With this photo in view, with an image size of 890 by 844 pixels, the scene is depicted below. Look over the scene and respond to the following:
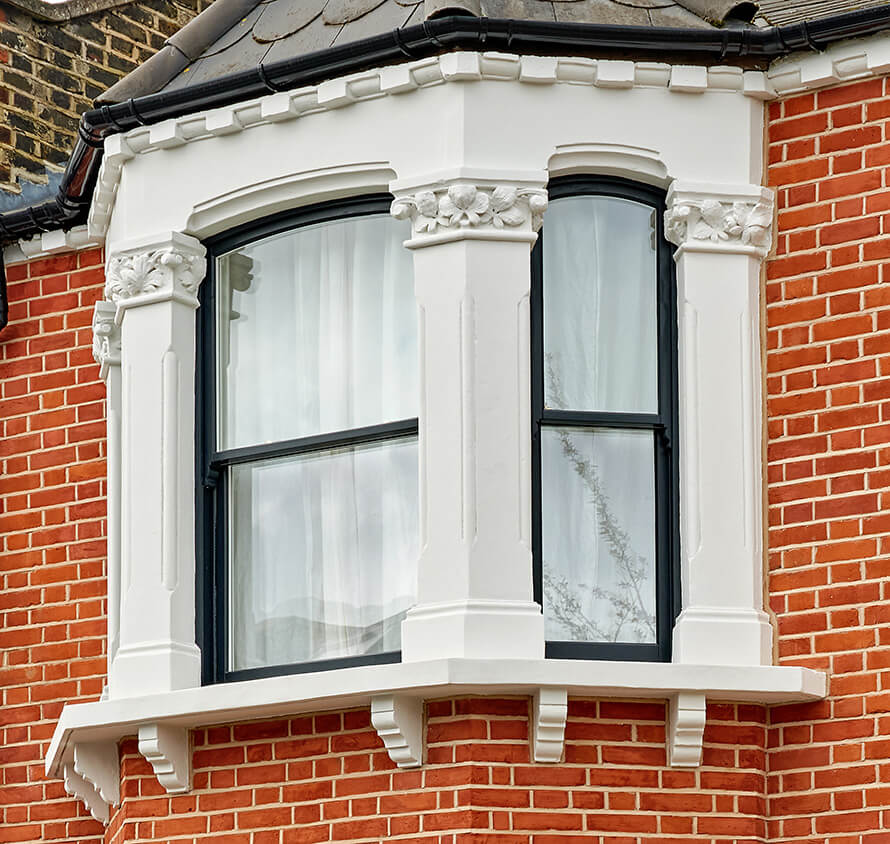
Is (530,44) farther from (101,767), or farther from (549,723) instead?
(101,767)

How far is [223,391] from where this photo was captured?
1043cm

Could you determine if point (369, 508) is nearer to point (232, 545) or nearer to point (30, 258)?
point (232, 545)

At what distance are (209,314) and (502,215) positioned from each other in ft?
5.11

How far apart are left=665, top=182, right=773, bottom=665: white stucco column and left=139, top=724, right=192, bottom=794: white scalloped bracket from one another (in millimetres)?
2190

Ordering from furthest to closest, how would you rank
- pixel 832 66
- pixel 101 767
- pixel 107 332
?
pixel 107 332
pixel 101 767
pixel 832 66

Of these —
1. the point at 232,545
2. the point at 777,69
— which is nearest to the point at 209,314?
the point at 232,545

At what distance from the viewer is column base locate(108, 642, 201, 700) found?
32.5 feet

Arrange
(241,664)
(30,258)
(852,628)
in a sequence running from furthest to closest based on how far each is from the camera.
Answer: (30,258)
(241,664)
(852,628)

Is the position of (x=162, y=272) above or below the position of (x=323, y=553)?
above

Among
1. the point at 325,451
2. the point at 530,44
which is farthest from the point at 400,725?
the point at 530,44

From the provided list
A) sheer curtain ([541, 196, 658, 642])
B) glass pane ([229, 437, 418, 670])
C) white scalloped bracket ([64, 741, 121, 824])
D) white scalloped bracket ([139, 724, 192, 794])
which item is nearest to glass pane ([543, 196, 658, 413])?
sheer curtain ([541, 196, 658, 642])

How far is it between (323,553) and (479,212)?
166 centimetres

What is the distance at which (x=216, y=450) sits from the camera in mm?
10336

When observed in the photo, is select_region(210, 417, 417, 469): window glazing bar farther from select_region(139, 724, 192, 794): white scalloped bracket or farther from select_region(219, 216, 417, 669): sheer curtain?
select_region(139, 724, 192, 794): white scalloped bracket
